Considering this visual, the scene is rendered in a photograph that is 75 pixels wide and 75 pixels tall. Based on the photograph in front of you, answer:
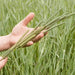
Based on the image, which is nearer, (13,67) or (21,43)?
(21,43)

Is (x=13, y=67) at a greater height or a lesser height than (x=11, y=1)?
lesser

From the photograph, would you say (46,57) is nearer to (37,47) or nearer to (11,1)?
(37,47)

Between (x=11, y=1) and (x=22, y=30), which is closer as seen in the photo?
(x=22, y=30)

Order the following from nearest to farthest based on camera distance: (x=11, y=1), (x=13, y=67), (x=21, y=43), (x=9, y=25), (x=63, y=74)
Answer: (x=21, y=43) → (x=63, y=74) → (x=13, y=67) → (x=9, y=25) → (x=11, y=1)

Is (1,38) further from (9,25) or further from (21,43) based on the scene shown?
(9,25)

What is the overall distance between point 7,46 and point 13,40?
92 mm

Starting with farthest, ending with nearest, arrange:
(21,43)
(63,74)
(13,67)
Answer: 1. (13,67)
2. (63,74)
3. (21,43)

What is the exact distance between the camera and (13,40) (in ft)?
3.35

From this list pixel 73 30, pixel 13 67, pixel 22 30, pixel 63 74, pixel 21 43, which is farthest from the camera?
pixel 73 30

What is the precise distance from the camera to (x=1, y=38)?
109cm

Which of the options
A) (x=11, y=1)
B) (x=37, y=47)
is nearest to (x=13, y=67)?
(x=37, y=47)

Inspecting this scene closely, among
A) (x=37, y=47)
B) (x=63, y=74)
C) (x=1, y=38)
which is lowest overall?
(x=63, y=74)

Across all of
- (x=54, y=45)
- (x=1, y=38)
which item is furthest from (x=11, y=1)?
(x=1, y=38)

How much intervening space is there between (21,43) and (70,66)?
0.66 meters
